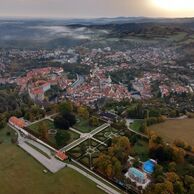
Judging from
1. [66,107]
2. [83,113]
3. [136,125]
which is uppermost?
[66,107]

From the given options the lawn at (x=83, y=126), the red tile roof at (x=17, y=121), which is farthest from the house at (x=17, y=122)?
the lawn at (x=83, y=126)

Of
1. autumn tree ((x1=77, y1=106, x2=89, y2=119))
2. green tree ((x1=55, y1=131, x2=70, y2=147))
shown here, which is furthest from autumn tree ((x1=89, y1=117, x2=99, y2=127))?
green tree ((x1=55, y1=131, x2=70, y2=147))

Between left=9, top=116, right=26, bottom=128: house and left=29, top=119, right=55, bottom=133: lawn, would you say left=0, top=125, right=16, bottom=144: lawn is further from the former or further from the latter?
left=29, top=119, right=55, bottom=133: lawn

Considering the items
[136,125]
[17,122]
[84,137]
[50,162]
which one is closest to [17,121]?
[17,122]

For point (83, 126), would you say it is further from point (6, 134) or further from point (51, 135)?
point (6, 134)

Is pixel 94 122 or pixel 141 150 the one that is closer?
pixel 141 150

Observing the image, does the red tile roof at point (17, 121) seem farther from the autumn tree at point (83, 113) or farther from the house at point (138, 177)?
the house at point (138, 177)

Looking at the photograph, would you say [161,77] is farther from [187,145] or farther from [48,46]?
[48,46]
